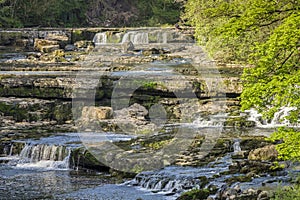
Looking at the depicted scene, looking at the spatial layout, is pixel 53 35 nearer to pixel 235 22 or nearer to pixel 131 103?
pixel 131 103

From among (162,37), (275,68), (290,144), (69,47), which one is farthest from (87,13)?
(290,144)

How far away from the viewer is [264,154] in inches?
738

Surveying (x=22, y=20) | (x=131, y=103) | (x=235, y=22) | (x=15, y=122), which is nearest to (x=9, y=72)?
(x=15, y=122)

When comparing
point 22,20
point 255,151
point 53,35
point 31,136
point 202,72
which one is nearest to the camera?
point 255,151

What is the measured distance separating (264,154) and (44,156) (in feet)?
25.0

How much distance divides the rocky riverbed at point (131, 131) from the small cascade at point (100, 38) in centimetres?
996

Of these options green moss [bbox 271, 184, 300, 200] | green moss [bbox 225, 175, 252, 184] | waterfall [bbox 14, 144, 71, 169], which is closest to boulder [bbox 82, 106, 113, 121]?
waterfall [bbox 14, 144, 71, 169]

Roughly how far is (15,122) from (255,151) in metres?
11.5

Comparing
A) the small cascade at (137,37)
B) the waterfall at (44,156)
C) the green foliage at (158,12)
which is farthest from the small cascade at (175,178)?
the green foliage at (158,12)

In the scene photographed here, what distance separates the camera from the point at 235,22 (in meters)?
13.8

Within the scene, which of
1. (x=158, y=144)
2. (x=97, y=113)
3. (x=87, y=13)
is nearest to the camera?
(x=158, y=144)

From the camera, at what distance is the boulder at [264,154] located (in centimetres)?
1866

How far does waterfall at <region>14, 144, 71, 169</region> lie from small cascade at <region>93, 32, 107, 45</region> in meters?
26.8

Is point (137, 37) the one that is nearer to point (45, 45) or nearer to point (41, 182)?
point (45, 45)
